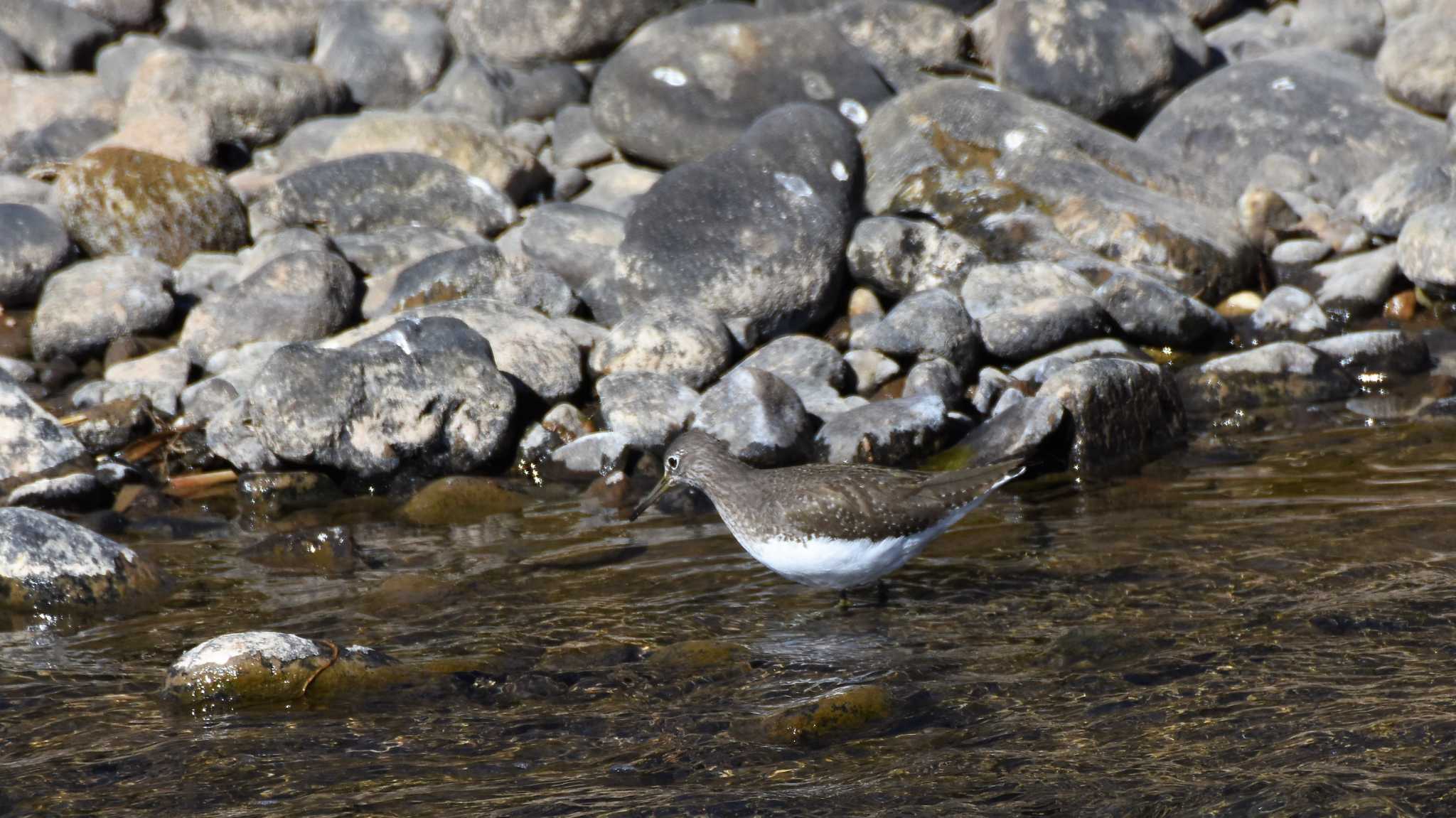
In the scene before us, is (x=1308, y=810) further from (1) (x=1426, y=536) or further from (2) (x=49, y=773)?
(2) (x=49, y=773)

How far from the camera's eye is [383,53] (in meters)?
19.9

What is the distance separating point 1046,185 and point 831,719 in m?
8.97

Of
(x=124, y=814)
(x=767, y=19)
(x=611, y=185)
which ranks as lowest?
(x=124, y=814)

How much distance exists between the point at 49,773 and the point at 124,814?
68 centimetres

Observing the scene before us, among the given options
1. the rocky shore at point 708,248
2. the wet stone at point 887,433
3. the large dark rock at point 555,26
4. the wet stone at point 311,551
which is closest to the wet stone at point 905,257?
the rocky shore at point 708,248

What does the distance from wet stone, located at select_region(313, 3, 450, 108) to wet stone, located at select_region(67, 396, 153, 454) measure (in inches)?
338

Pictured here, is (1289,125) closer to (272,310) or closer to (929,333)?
(929,333)

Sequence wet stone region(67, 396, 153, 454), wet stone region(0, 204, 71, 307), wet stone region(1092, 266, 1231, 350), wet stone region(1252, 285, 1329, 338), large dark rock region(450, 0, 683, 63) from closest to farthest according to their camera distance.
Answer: wet stone region(67, 396, 153, 454)
wet stone region(1092, 266, 1231, 350)
wet stone region(1252, 285, 1329, 338)
wet stone region(0, 204, 71, 307)
large dark rock region(450, 0, 683, 63)

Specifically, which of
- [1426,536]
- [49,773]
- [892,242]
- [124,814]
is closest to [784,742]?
[124,814]

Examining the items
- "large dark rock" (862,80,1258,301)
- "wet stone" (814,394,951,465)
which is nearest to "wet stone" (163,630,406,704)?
"wet stone" (814,394,951,465)

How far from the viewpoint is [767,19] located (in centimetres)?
1711

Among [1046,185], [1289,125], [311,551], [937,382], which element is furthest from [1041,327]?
[311,551]

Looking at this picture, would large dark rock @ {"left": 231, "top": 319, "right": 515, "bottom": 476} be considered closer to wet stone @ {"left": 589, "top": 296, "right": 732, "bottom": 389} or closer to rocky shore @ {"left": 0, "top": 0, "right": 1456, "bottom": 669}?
rocky shore @ {"left": 0, "top": 0, "right": 1456, "bottom": 669}

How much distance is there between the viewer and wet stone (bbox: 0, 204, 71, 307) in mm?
14406
